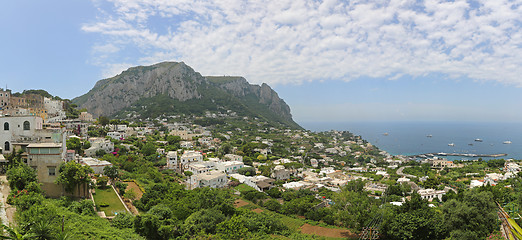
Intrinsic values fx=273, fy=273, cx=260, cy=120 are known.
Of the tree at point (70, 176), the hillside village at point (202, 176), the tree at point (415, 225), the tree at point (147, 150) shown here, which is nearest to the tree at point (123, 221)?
the hillside village at point (202, 176)

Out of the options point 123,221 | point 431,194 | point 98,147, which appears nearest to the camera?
point 123,221

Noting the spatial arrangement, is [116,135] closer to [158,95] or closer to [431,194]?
[431,194]

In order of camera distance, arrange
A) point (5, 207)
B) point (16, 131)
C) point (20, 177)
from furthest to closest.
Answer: point (16, 131) → point (20, 177) → point (5, 207)

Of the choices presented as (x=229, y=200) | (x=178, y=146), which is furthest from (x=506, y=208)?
(x=178, y=146)

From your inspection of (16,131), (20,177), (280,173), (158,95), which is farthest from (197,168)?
(158,95)

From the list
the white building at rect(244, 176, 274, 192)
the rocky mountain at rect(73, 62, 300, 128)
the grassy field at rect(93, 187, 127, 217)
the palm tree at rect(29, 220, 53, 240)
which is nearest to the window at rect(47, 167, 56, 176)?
the grassy field at rect(93, 187, 127, 217)

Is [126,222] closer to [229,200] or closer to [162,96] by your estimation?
[229,200]

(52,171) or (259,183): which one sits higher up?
(52,171)
